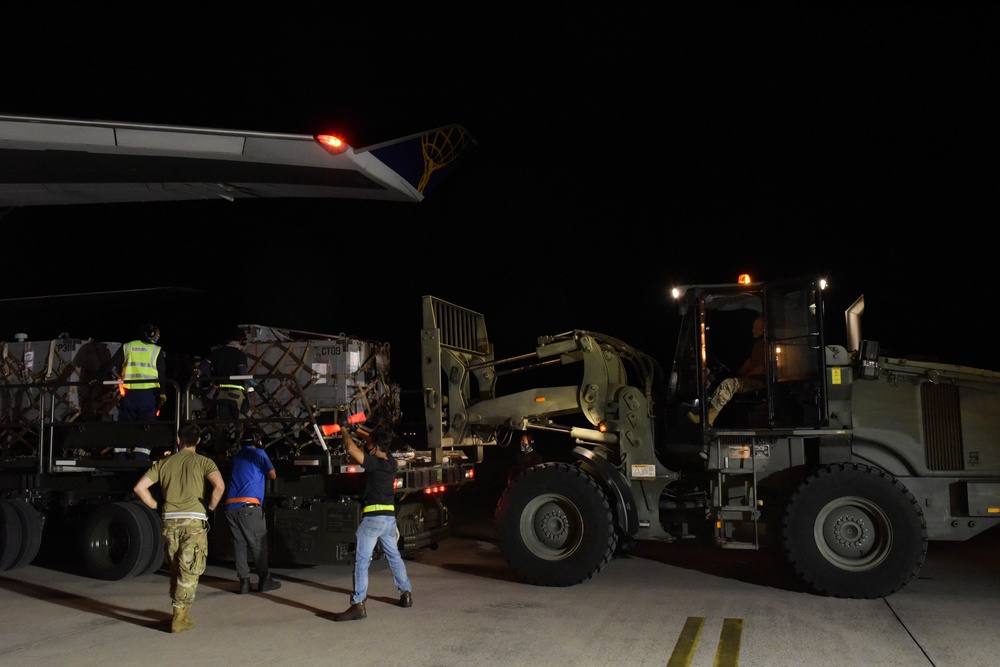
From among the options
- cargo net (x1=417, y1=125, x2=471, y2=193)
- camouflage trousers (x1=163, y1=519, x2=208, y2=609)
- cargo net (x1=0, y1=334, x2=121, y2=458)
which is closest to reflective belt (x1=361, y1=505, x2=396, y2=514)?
camouflage trousers (x1=163, y1=519, x2=208, y2=609)

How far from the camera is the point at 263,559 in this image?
9.70 m

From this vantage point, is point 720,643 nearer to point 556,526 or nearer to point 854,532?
point 854,532

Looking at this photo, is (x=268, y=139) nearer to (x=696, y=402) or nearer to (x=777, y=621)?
(x=696, y=402)

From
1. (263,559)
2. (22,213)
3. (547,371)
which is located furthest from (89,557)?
(22,213)

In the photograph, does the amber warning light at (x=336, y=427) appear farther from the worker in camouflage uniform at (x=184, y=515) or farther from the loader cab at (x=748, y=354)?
the loader cab at (x=748, y=354)

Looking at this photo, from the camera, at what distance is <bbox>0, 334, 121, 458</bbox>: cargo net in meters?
12.6

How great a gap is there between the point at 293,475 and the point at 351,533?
1.20m

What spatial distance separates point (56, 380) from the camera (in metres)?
12.6

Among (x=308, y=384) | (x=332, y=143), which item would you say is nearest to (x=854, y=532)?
(x=308, y=384)

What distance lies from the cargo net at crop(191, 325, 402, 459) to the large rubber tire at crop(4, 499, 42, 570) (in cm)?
250

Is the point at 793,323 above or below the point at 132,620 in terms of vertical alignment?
above

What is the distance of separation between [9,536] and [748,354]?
10.3m

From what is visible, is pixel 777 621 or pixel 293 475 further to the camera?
pixel 293 475

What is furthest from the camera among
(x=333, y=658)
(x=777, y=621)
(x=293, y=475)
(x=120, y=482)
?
(x=120, y=482)
